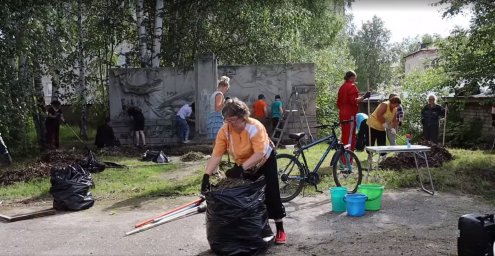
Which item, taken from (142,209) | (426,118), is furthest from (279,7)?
(142,209)

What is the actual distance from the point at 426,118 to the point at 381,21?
175ft

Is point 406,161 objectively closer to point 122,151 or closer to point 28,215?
point 28,215

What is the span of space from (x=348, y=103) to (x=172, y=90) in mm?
8067

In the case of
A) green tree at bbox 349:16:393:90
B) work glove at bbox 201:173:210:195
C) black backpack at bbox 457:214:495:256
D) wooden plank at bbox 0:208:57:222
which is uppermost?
green tree at bbox 349:16:393:90

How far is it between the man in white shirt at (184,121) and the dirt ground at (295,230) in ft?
24.8

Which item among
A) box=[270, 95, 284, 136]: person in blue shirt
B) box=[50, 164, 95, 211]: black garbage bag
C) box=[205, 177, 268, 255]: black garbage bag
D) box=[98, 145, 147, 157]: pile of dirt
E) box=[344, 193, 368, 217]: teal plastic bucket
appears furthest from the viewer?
box=[270, 95, 284, 136]: person in blue shirt

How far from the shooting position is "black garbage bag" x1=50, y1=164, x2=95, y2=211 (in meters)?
7.32

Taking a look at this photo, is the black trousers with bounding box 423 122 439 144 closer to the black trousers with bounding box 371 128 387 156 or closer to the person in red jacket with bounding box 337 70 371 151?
the black trousers with bounding box 371 128 387 156

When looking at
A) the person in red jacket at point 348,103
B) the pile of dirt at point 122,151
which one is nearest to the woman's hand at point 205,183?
the person in red jacket at point 348,103

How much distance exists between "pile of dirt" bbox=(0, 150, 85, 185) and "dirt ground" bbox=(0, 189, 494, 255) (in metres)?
2.02

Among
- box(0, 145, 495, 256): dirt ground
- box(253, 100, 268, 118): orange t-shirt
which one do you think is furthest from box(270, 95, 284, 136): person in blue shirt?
box(0, 145, 495, 256): dirt ground

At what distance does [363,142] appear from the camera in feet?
38.7

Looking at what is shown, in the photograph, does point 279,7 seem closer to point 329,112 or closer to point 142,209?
point 329,112

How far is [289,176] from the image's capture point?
752cm
